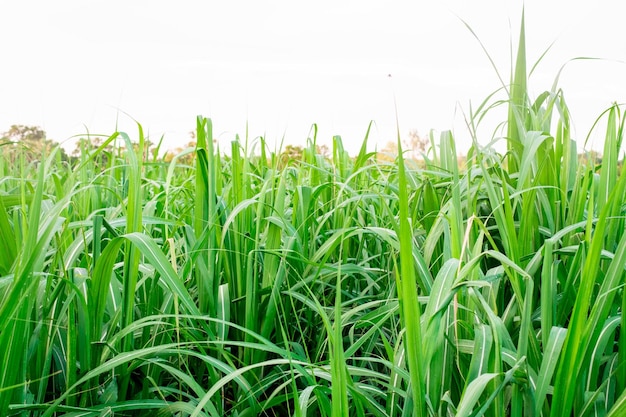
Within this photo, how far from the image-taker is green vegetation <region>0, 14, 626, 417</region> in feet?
2.29

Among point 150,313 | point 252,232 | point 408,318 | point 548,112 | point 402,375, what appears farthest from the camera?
point 548,112

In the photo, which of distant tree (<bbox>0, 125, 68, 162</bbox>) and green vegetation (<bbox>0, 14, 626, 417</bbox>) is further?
distant tree (<bbox>0, 125, 68, 162</bbox>)

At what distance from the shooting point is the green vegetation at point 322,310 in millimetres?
697

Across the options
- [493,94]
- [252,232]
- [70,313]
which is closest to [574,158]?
[493,94]

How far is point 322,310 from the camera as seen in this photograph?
2.15 feet

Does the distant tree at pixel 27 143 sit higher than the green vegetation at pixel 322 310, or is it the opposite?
the distant tree at pixel 27 143

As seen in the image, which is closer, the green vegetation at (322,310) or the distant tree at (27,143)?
the green vegetation at (322,310)

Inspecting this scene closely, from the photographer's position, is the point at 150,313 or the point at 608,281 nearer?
the point at 608,281

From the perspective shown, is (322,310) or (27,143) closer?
(322,310)

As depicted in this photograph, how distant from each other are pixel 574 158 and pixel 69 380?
3.60 ft

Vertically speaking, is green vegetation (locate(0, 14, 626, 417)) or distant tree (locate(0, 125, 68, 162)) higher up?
distant tree (locate(0, 125, 68, 162))

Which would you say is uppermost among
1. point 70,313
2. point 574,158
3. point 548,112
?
point 548,112

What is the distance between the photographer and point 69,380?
0.80 meters

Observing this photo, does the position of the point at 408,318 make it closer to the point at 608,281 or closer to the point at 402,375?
the point at 402,375
